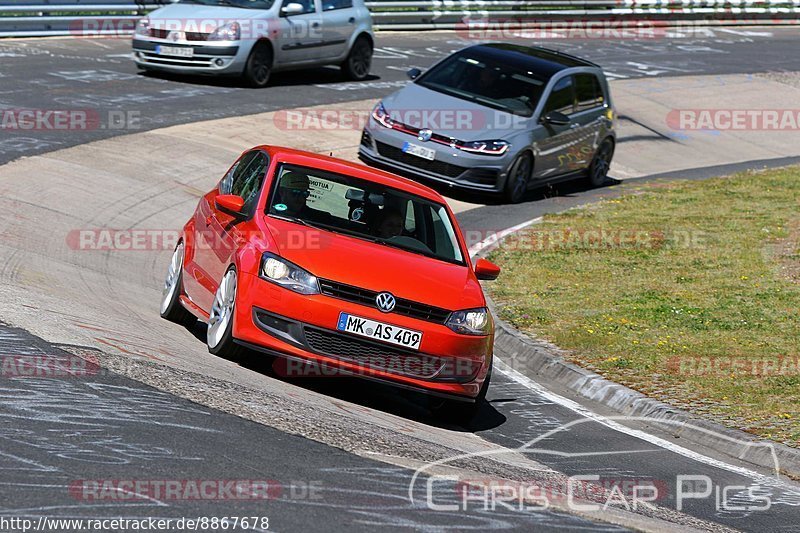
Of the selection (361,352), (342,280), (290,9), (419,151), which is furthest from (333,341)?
Result: (290,9)

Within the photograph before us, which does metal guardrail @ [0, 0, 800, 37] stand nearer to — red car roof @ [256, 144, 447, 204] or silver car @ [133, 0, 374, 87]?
silver car @ [133, 0, 374, 87]

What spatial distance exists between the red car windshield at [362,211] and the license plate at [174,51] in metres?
12.5

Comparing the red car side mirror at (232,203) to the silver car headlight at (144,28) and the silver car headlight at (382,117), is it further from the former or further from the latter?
the silver car headlight at (144,28)

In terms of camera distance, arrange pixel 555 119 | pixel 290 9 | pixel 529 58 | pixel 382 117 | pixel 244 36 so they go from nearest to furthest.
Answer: pixel 382 117
pixel 555 119
pixel 529 58
pixel 244 36
pixel 290 9

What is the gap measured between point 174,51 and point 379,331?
14.3m

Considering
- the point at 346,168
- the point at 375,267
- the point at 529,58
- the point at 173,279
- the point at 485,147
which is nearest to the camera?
the point at 375,267

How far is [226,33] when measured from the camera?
21859mm

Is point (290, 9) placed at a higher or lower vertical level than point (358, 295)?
higher

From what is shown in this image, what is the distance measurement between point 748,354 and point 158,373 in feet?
18.2

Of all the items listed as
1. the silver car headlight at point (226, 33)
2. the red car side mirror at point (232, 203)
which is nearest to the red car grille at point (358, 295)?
the red car side mirror at point (232, 203)

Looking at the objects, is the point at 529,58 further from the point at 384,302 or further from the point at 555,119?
the point at 384,302

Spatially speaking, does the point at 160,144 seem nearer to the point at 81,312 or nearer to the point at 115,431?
the point at 81,312

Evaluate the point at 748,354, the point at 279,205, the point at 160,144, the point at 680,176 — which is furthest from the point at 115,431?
the point at 680,176

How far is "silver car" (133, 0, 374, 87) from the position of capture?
21.7 meters
